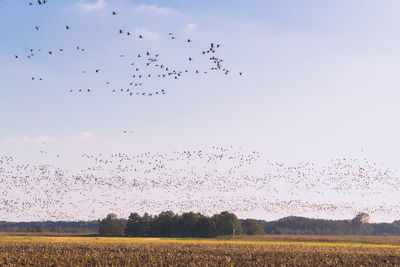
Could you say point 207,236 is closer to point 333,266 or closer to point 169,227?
point 169,227

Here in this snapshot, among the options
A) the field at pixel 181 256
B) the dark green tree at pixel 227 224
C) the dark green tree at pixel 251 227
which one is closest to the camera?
the field at pixel 181 256

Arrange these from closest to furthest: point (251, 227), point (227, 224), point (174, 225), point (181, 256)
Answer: point (181, 256) → point (227, 224) → point (174, 225) → point (251, 227)

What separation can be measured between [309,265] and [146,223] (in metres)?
97.6

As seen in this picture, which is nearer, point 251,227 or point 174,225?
point 174,225

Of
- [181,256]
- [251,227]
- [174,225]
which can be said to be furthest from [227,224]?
[181,256]

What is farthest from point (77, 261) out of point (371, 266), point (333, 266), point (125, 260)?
point (371, 266)

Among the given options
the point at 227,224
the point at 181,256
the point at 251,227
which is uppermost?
the point at 227,224

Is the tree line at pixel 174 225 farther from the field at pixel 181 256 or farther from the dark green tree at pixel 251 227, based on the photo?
the field at pixel 181 256

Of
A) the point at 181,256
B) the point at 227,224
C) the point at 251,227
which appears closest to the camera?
the point at 181,256

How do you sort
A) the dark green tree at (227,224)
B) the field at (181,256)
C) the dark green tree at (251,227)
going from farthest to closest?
the dark green tree at (251,227) → the dark green tree at (227,224) → the field at (181,256)

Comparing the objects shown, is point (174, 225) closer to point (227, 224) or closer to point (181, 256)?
point (227, 224)

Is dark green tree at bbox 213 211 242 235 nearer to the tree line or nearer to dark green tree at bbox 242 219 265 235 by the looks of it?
the tree line

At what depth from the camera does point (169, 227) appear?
12162 cm

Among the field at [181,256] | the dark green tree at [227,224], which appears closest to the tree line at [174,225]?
the dark green tree at [227,224]
